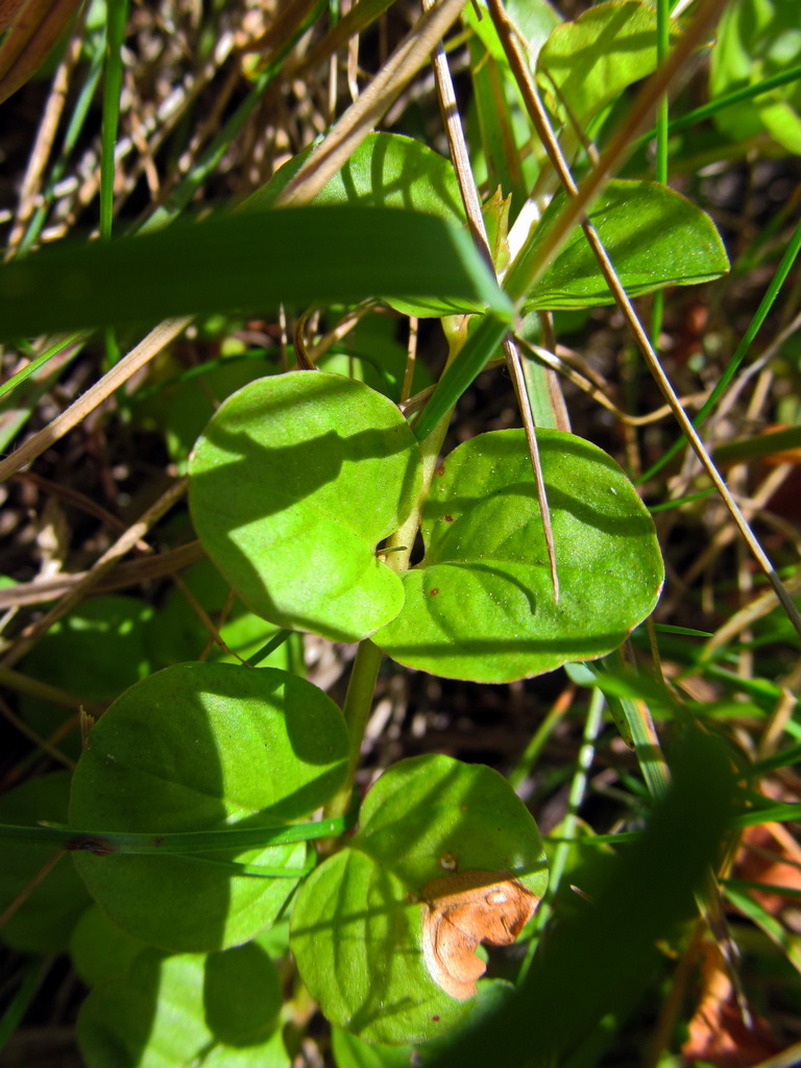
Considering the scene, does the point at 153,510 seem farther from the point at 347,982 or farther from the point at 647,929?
the point at 647,929

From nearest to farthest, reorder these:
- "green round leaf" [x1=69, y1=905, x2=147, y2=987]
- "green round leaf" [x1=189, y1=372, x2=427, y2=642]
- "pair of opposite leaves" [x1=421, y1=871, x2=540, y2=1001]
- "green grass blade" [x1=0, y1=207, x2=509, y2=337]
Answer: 1. "green grass blade" [x1=0, y1=207, x2=509, y2=337]
2. "green round leaf" [x1=189, y1=372, x2=427, y2=642]
3. "pair of opposite leaves" [x1=421, y1=871, x2=540, y2=1001]
4. "green round leaf" [x1=69, y1=905, x2=147, y2=987]

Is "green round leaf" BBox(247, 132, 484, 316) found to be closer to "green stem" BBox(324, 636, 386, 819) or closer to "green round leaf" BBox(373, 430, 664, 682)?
"green round leaf" BBox(373, 430, 664, 682)

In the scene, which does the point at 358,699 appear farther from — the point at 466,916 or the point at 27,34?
the point at 27,34

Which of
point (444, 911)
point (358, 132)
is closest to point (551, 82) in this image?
point (358, 132)

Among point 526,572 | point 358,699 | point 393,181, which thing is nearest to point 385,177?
point 393,181

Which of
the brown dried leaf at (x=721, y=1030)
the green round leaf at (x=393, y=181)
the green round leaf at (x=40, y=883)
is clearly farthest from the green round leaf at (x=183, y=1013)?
the green round leaf at (x=393, y=181)

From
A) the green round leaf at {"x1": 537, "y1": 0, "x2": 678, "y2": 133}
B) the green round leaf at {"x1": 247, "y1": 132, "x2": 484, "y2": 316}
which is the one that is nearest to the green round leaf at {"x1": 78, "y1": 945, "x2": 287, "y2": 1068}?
the green round leaf at {"x1": 247, "y1": 132, "x2": 484, "y2": 316}
